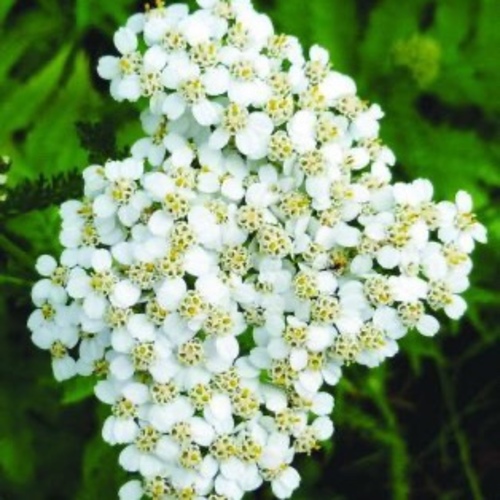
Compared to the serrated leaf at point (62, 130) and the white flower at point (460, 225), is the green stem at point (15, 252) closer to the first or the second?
the serrated leaf at point (62, 130)

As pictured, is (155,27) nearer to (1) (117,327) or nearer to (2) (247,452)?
(1) (117,327)

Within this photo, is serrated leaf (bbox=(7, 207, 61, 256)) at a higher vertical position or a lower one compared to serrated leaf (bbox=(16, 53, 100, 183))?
lower

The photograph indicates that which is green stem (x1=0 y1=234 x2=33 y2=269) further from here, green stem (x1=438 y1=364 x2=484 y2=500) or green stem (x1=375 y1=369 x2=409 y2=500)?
green stem (x1=438 y1=364 x2=484 y2=500)

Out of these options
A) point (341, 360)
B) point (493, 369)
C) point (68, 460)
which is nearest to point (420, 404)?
point (493, 369)

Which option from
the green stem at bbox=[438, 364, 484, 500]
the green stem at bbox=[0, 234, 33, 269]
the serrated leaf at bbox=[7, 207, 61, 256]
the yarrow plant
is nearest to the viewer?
the yarrow plant

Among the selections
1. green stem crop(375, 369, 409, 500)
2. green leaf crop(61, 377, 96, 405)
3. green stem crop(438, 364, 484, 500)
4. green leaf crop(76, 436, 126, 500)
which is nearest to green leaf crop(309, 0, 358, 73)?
green stem crop(375, 369, 409, 500)

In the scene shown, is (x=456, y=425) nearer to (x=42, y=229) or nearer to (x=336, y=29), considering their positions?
(x=336, y=29)

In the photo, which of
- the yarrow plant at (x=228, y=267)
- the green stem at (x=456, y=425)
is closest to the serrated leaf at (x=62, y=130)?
the yarrow plant at (x=228, y=267)

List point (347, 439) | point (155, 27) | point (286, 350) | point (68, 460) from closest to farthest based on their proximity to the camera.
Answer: point (286, 350)
point (155, 27)
point (68, 460)
point (347, 439)
